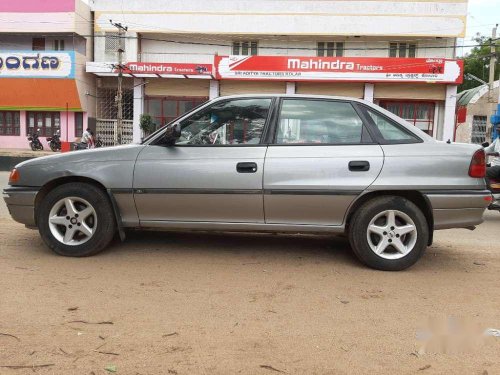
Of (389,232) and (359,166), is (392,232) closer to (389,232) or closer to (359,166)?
(389,232)

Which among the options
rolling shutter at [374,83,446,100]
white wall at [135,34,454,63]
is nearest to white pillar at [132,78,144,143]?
white wall at [135,34,454,63]

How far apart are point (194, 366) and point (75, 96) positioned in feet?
86.0

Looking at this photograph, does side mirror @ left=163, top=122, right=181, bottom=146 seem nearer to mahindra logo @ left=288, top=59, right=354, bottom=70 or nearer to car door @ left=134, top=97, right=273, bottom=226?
car door @ left=134, top=97, right=273, bottom=226

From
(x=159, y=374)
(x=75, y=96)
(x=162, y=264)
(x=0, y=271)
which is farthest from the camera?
(x=75, y=96)

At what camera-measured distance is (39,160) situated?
4.80m

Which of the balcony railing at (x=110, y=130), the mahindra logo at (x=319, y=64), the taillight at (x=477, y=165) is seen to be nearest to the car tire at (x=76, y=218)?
the taillight at (x=477, y=165)

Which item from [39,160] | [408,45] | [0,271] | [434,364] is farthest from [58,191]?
[408,45]

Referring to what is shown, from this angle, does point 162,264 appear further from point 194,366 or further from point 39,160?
point 194,366

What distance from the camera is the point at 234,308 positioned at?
11.8 feet

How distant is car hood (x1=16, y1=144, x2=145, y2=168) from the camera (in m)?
4.67

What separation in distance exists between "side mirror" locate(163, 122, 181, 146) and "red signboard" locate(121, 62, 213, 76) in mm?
22233

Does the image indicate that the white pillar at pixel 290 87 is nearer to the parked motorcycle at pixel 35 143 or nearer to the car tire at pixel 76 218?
the parked motorcycle at pixel 35 143

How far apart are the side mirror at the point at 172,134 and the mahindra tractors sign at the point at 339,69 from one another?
2193 centimetres

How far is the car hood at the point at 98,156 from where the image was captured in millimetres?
4672
